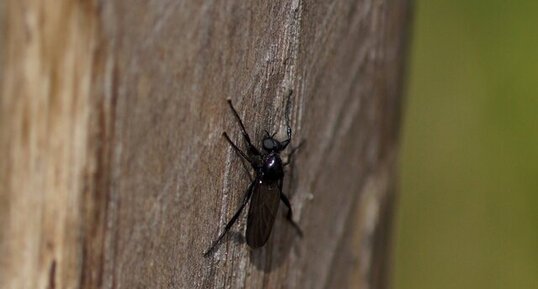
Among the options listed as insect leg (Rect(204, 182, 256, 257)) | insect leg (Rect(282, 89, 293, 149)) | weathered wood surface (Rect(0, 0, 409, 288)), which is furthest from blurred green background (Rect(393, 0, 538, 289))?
insect leg (Rect(204, 182, 256, 257))

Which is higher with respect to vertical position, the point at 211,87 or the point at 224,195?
the point at 211,87

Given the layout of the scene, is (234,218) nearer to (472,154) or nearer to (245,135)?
(245,135)

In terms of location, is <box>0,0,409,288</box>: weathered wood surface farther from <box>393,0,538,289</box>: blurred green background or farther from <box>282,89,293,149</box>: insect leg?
<box>393,0,538,289</box>: blurred green background

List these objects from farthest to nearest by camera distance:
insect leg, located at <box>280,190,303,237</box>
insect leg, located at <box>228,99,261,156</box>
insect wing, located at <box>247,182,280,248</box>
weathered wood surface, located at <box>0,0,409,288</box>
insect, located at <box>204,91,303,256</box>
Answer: insect leg, located at <box>280,190,303,237</box> → insect wing, located at <box>247,182,280,248</box> → insect, located at <box>204,91,303,256</box> → insect leg, located at <box>228,99,261,156</box> → weathered wood surface, located at <box>0,0,409,288</box>

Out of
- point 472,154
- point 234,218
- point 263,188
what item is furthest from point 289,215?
point 472,154

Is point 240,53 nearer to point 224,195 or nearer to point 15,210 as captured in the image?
point 224,195

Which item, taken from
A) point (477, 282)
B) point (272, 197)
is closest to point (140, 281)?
point (272, 197)

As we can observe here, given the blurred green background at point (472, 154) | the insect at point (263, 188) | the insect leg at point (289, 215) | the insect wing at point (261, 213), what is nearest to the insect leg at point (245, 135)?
the insect at point (263, 188)

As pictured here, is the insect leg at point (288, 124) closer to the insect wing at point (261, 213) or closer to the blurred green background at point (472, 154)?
the insect wing at point (261, 213)
